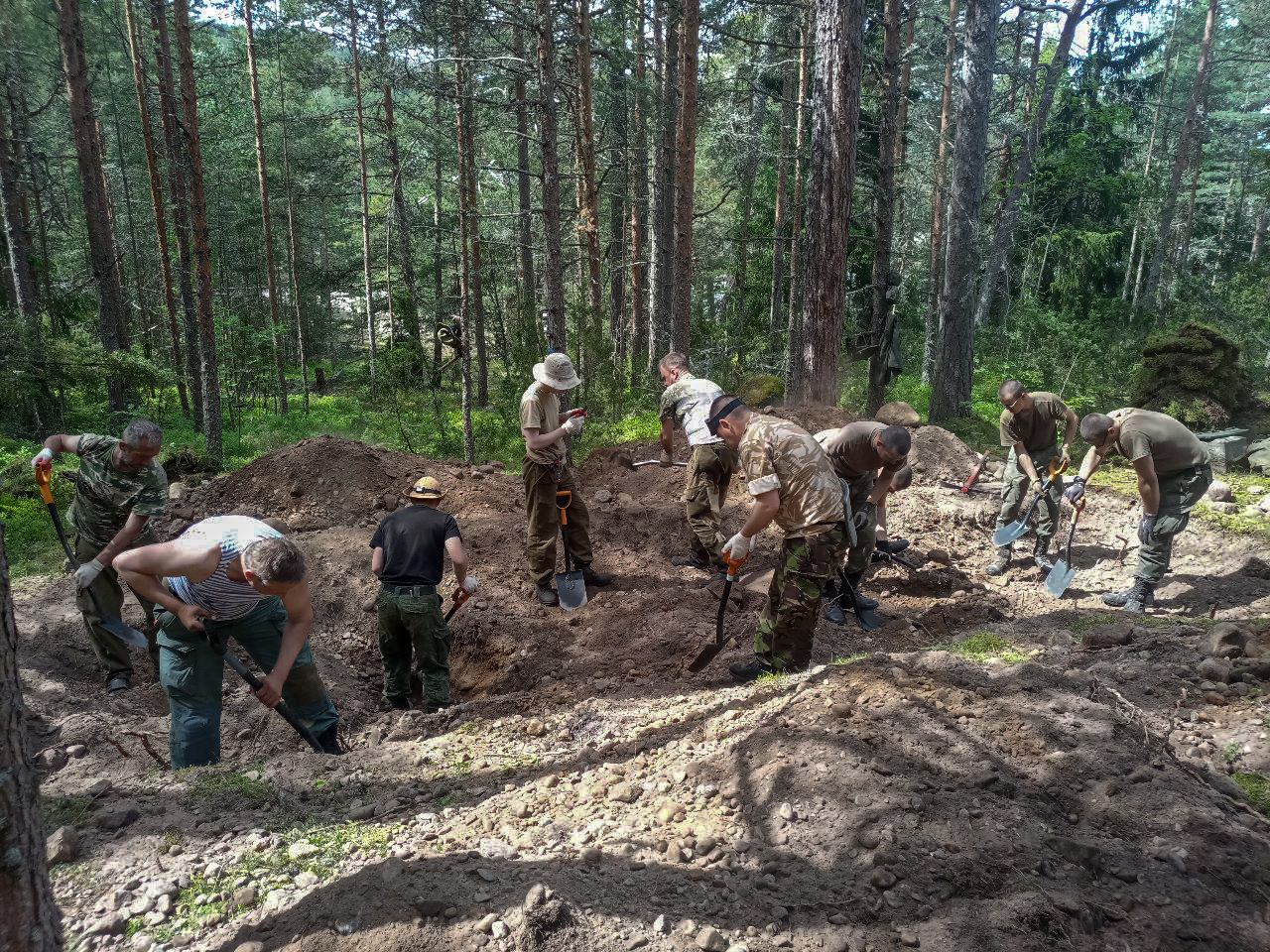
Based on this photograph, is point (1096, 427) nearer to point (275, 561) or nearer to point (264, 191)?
point (275, 561)

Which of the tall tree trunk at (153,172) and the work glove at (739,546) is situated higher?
the tall tree trunk at (153,172)

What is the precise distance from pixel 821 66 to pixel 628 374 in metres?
4.93

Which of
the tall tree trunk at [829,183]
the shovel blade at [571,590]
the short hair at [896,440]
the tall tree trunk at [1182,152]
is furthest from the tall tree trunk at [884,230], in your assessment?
the tall tree trunk at [1182,152]

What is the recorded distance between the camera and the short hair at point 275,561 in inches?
130

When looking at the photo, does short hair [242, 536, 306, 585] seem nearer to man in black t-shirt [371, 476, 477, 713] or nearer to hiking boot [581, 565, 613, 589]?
man in black t-shirt [371, 476, 477, 713]

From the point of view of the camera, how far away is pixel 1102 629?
15.9 ft

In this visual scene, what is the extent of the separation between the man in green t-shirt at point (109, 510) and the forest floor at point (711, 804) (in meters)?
0.41

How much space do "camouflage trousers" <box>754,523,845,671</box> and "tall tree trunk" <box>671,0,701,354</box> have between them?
701 centimetres

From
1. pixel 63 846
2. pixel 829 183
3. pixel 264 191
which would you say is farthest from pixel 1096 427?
pixel 264 191

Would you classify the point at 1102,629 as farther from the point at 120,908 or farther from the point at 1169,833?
the point at 120,908

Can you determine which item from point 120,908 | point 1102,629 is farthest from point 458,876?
point 1102,629

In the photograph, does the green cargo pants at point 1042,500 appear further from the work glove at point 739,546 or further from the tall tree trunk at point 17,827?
the tall tree trunk at point 17,827

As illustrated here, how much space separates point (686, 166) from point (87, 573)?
9.45m

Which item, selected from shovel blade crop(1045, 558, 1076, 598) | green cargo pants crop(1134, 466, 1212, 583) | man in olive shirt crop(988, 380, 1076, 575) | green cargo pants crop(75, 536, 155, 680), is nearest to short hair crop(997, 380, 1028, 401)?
man in olive shirt crop(988, 380, 1076, 575)
